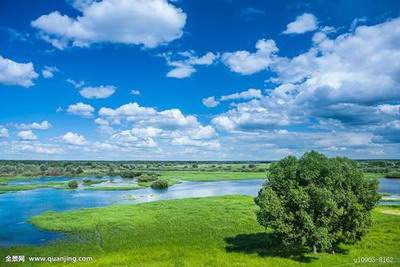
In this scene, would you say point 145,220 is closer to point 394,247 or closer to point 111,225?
point 111,225

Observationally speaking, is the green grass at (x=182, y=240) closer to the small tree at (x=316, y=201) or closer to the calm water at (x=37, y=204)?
the small tree at (x=316, y=201)

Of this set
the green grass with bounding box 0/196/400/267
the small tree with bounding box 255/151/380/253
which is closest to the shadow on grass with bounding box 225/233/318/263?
the green grass with bounding box 0/196/400/267

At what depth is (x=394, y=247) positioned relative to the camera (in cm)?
4797

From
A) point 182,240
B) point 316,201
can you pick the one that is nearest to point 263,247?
point 316,201

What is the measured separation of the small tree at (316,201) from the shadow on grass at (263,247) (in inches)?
65.1

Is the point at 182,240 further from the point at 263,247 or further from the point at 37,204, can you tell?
the point at 37,204

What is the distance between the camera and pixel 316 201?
1734 inches

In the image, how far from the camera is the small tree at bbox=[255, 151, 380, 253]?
43688mm

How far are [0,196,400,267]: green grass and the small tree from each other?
2540 mm

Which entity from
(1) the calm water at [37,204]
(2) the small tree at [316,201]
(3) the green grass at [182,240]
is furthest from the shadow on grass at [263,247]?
(1) the calm water at [37,204]

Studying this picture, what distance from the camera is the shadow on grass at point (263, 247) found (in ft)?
150

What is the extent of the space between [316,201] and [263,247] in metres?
9.89

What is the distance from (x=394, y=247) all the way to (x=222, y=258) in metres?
20.4

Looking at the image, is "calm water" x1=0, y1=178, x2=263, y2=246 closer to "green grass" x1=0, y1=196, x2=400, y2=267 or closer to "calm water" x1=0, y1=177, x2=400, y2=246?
"calm water" x1=0, y1=177, x2=400, y2=246
